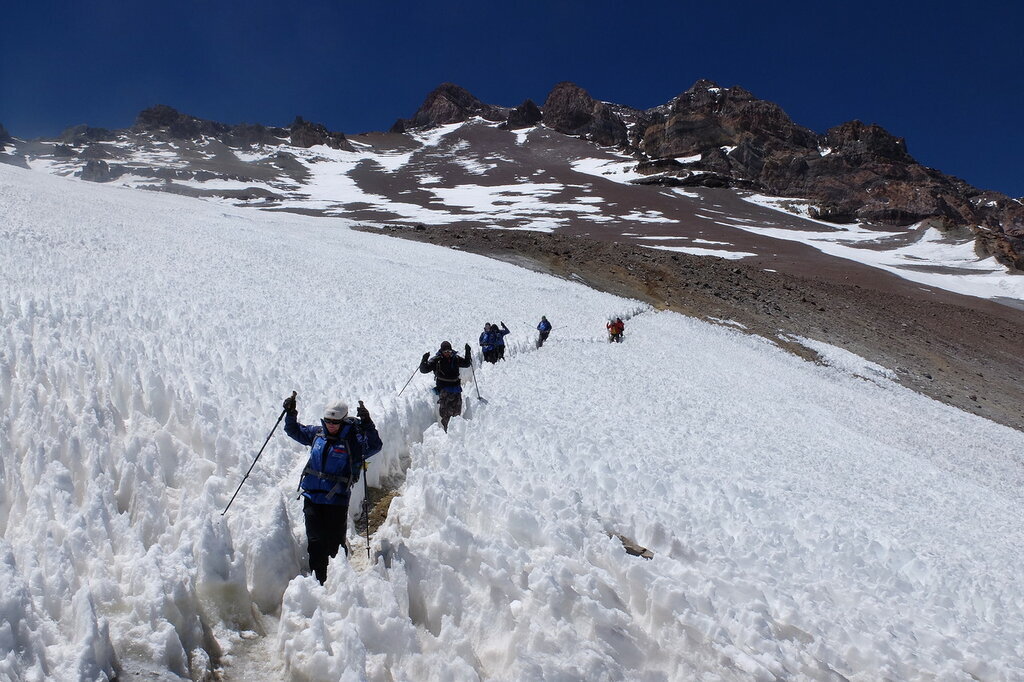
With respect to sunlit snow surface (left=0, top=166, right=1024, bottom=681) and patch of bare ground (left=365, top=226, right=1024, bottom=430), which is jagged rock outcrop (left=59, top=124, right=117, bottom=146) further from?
sunlit snow surface (left=0, top=166, right=1024, bottom=681)

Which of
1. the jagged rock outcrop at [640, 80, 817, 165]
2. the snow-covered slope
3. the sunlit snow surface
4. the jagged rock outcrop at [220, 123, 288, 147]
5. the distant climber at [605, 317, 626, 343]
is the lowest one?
the sunlit snow surface

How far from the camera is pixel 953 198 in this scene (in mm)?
125062

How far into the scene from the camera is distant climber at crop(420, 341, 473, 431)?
10.2 metres

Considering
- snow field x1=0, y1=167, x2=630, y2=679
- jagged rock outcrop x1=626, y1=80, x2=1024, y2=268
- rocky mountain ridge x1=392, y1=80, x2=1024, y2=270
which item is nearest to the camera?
snow field x1=0, y1=167, x2=630, y2=679

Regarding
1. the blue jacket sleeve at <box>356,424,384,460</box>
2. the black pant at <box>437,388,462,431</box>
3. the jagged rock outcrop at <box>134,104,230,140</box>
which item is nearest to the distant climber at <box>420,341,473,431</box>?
the black pant at <box>437,388,462,431</box>

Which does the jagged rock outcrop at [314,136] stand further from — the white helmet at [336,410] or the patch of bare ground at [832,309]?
the white helmet at [336,410]

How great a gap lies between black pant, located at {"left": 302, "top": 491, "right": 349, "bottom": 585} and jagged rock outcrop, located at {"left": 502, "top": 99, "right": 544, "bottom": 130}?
647ft

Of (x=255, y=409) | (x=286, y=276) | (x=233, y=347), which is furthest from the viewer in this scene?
(x=286, y=276)

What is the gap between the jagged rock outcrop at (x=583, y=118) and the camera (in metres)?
179

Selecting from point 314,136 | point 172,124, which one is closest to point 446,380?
point 314,136

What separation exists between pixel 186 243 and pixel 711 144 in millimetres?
150115

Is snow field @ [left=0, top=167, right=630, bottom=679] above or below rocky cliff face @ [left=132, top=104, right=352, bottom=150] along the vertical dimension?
below

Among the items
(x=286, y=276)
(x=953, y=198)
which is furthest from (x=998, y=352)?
(x=953, y=198)

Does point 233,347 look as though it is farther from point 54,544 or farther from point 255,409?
point 54,544
